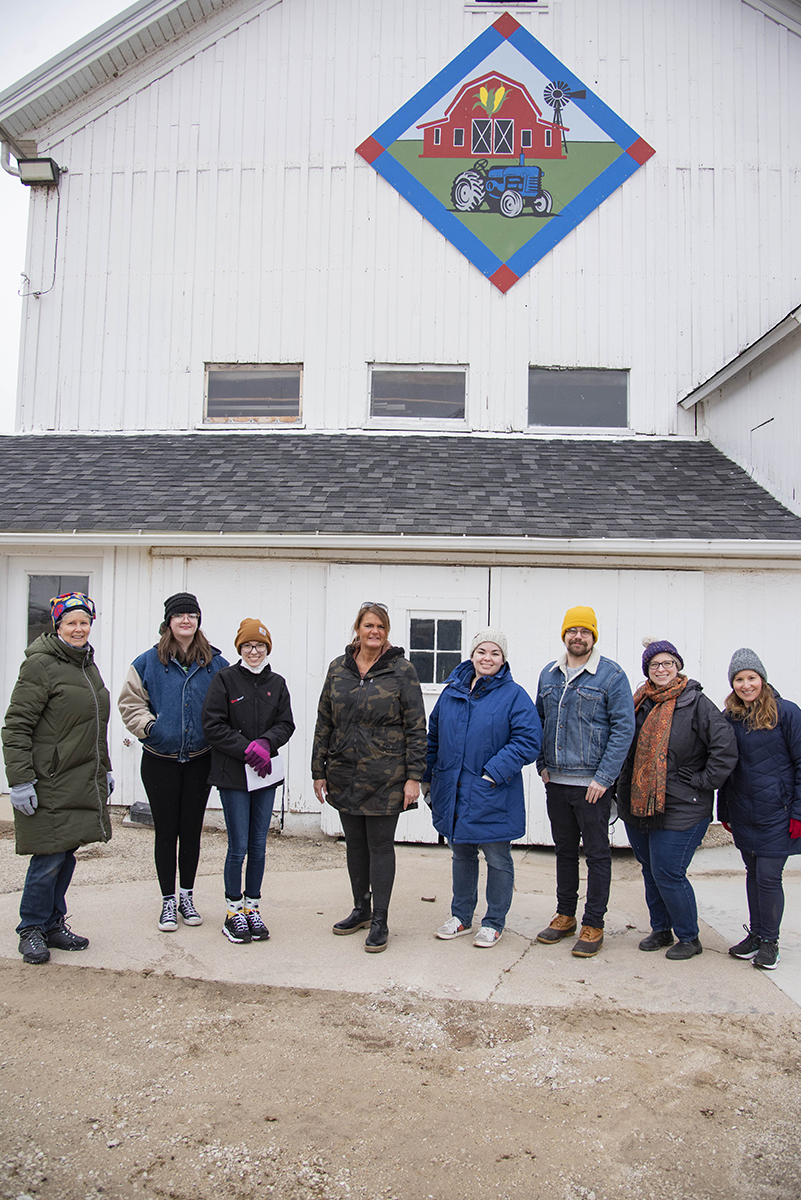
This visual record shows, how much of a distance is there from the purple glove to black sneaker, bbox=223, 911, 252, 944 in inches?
32.3

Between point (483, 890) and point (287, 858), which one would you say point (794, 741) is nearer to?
point (483, 890)

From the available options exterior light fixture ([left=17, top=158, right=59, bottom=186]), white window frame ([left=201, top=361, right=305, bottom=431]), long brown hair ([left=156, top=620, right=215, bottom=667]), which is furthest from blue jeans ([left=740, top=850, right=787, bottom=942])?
exterior light fixture ([left=17, top=158, right=59, bottom=186])

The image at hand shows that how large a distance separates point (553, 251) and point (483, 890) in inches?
264

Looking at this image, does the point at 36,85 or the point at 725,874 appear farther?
the point at 36,85

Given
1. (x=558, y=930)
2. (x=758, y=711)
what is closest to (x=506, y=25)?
(x=758, y=711)

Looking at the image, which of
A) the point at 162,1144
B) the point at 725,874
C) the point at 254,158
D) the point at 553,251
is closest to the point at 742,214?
the point at 553,251

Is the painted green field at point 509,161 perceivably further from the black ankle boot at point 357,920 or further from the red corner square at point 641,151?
the black ankle boot at point 357,920

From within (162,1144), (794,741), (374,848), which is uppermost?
(794,741)

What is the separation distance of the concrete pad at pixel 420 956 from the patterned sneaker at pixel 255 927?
5cm

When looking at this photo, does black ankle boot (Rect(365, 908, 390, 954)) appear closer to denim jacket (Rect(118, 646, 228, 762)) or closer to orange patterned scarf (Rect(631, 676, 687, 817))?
denim jacket (Rect(118, 646, 228, 762))

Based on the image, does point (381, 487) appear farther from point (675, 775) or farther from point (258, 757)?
point (675, 775)

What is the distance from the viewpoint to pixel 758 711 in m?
4.30

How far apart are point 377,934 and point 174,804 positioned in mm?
1320

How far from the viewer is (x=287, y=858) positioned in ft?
20.9
